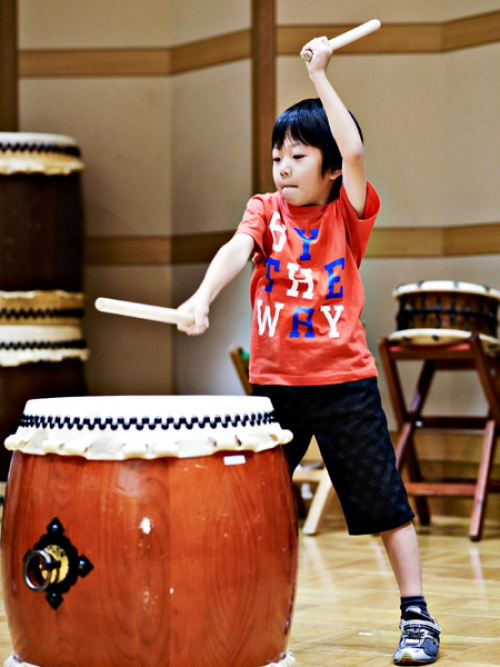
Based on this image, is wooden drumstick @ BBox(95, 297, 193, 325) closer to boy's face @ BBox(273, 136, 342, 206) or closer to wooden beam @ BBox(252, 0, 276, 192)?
boy's face @ BBox(273, 136, 342, 206)

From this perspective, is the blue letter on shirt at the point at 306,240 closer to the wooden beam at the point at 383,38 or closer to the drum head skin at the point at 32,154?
the drum head skin at the point at 32,154

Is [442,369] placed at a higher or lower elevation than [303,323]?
lower

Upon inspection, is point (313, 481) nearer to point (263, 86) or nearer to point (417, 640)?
point (263, 86)

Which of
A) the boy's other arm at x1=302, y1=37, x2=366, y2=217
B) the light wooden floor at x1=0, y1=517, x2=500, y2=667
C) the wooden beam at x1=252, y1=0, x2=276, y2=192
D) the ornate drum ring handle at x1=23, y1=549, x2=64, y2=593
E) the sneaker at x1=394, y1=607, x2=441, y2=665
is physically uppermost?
the wooden beam at x1=252, y1=0, x2=276, y2=192

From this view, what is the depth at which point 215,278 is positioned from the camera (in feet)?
4.88

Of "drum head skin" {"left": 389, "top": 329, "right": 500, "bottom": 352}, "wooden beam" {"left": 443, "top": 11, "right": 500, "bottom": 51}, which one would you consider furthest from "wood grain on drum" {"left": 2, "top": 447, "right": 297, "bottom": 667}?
"wooden beam" {"left": 443, "top": 11, "right": 500, "bottom": 51}

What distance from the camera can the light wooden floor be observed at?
5.65 ft

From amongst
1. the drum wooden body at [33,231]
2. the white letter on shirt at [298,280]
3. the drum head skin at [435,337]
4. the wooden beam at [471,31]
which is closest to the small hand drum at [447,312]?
the drum head skin at [435,337]

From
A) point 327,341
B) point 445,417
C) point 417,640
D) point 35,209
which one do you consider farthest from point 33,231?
point 417,640

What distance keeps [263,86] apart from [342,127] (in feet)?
7.21

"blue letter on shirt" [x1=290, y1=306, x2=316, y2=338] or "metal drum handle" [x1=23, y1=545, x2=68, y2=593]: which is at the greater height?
"blue letter on shirt" [x1=290, y1=306, x2=316, y2=338]

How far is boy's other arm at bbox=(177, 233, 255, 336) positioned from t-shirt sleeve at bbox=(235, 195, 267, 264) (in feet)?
0.05

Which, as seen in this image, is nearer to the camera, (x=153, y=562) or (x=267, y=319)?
(x=153, y=562)

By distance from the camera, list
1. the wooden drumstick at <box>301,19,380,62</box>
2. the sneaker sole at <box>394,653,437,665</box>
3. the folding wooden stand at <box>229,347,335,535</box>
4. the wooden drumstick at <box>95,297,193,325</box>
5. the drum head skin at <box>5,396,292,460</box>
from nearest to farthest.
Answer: the wooden drumstick at <box>95,297,193,325</box> < the drum head skin at <box>5,396,292,460</box> < the wooden drumstick at <box>301,19,380,62</box> < the sneaker sole at <box>394,653,437,665</box> < the folding wooden stand at <box>229,347,335,535</box>
